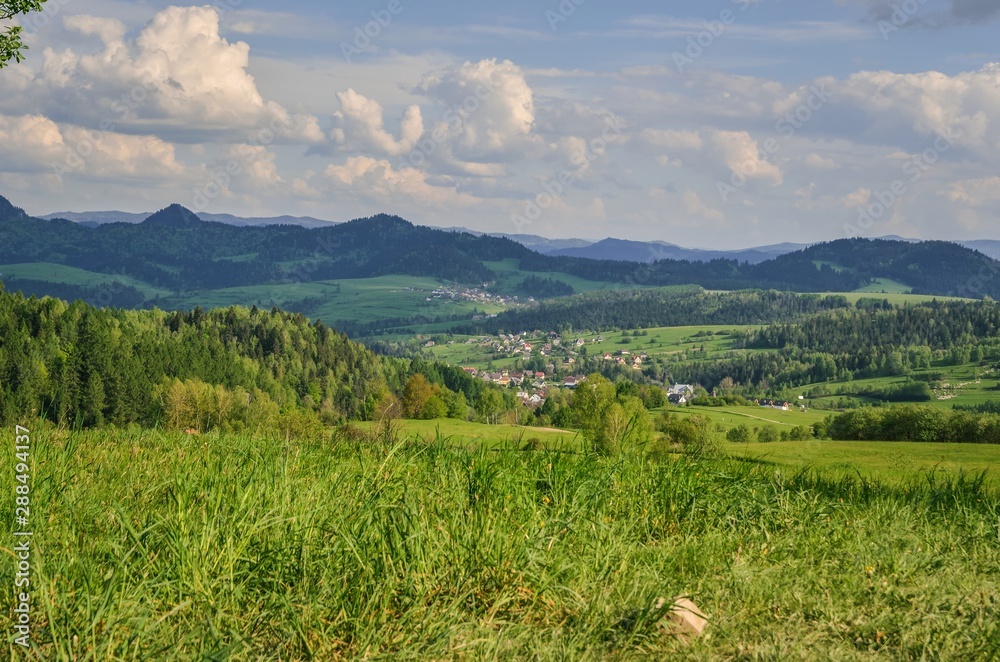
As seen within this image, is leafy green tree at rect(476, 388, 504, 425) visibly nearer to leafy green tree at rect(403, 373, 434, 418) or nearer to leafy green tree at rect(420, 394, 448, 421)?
leafy green tree at rect(403, 373, 434, 418)

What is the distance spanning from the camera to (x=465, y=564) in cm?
544

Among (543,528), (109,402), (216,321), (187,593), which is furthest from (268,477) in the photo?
(216,321)

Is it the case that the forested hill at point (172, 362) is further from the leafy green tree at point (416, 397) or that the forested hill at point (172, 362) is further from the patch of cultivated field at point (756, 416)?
the patch of cultivated field at point (756, 416)

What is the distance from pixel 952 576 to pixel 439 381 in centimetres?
18134

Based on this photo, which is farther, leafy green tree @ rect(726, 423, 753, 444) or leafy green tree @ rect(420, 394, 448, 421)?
leafy green tree @ rect(420, 394, 448, 421)

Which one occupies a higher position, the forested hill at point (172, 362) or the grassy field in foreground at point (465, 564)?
the grassy field in foreground at point (465, 564)

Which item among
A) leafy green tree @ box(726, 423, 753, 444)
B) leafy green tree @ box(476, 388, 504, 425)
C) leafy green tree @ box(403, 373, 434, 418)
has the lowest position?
leafy green tree @ box(476, 388, 504, 425)

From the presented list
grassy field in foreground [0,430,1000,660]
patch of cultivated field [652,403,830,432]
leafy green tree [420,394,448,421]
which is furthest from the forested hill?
patch of cultivated field [652,403,830,432]

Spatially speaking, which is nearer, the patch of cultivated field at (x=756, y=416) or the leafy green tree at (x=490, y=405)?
the patch of cultivated field at (x=756, y=416)

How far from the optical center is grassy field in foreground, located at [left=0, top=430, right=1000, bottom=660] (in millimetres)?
4617

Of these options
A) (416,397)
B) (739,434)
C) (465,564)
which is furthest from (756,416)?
(465,564)

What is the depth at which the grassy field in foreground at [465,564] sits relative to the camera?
4.62 metres

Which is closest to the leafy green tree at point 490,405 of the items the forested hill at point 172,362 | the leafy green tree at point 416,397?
the leafy green tree at point 416,397

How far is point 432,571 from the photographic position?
5328mm
